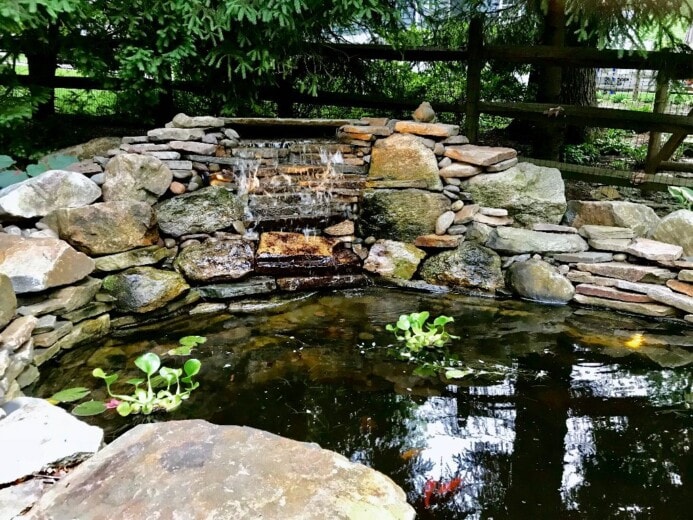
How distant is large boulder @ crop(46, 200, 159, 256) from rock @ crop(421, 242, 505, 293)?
265cm

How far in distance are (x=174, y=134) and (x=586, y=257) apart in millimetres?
4079

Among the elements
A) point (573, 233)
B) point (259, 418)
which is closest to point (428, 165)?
point (573, 233)

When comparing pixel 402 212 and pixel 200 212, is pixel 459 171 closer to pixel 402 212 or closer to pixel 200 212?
pixel 402 212

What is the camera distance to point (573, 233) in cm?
500

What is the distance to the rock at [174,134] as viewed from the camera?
5059mm

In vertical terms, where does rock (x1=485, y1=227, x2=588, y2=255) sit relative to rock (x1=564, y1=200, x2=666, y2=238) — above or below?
below

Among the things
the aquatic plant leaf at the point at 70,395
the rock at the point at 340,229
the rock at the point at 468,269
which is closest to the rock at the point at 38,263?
the aquatic plant leaf at the point at 70,395

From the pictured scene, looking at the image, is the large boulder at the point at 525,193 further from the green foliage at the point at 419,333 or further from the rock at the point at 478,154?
the green foliage at the point at 419,333

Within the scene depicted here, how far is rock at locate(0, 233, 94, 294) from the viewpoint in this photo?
11.9 feet

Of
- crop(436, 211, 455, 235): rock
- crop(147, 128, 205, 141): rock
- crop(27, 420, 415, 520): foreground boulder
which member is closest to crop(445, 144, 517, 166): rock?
crop(436, 211, 455, 235): rock

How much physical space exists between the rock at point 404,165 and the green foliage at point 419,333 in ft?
5.87

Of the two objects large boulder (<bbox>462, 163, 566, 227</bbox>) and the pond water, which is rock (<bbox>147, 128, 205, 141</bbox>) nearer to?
the pond water

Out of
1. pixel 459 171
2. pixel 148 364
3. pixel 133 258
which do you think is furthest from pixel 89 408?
pixel 459 171

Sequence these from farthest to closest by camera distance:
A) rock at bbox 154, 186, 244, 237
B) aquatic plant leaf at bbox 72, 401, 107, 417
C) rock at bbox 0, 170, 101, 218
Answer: rock at bbox 154, 186, 244, 237 < rock at bbox 0, 170, 101, 218 < aquatic plant leaf at bbox 72, 401, 107, 417
